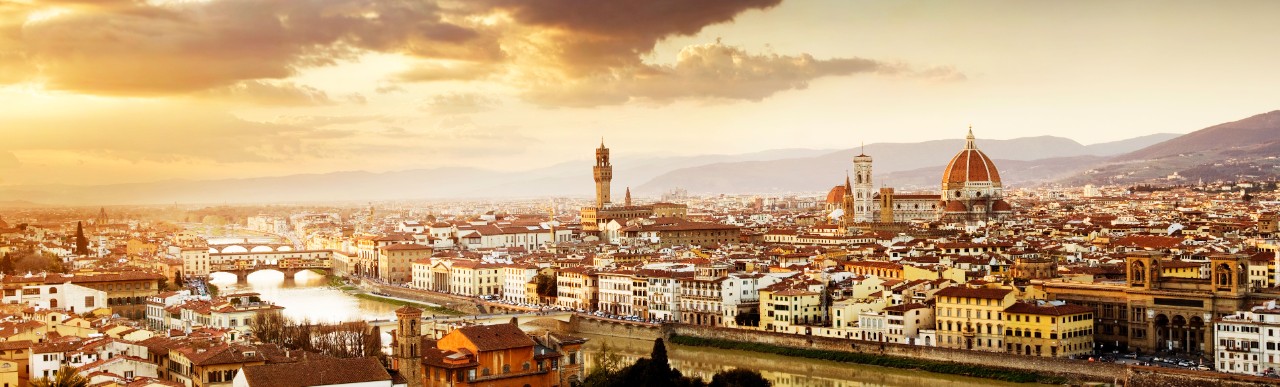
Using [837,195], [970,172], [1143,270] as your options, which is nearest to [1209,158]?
[837,195]

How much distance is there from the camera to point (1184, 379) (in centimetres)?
2181

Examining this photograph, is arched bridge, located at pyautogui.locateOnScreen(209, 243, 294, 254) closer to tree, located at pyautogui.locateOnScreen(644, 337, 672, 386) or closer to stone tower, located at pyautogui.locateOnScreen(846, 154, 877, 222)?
stone tower, located at pyautogui.locateOnScreen(846, 154, 877, 222)

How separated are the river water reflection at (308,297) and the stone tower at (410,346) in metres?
11.3

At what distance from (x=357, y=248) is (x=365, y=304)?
56.0 feet

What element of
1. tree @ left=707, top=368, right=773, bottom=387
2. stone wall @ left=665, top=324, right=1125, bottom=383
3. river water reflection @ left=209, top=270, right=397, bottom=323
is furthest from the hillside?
tree @ left=707, top=368, right=773, bottom=387

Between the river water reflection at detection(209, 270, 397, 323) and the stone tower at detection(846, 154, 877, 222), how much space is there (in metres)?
23.4

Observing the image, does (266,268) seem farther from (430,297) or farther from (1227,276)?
(1227,276)

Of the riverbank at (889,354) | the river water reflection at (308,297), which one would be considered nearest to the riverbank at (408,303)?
the river water reflection at (308,297)

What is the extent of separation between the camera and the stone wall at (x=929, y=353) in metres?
23.4

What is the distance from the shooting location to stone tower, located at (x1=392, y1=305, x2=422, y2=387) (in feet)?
62.8

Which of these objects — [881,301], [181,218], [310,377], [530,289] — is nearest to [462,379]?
[310,377]

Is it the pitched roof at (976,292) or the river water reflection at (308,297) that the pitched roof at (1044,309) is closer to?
the pitched roof at (976,292)

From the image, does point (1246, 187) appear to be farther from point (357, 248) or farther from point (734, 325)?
point (734, 325)

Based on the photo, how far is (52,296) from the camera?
3109 centimetres
